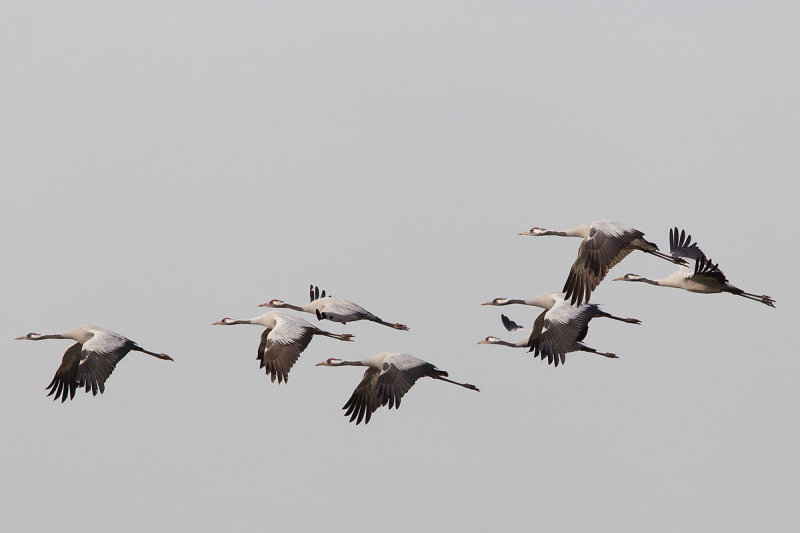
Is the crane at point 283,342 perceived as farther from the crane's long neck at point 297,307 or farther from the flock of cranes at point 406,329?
the crane's long neck at point 297,307

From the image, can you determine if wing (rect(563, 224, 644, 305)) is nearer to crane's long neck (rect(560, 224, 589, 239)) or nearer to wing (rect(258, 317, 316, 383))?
crane's long neck (rect(560, 224, 589, 239))

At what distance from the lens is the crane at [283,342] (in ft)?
83.5

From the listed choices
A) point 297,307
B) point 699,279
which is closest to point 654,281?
point 699,279

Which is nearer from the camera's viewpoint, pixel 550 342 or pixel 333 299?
pixel 550 342

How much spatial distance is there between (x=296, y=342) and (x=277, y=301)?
425 centimetres

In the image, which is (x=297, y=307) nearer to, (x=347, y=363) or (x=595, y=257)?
(x=347, y=363)

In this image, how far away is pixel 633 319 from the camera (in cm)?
2709

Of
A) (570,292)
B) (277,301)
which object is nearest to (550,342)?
(570,292)

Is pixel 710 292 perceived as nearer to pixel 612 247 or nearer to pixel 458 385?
pixel 612 247

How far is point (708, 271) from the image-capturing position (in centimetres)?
2369

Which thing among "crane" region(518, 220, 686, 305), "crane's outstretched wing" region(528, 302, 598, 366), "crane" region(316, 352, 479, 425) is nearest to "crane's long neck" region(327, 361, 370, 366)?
"crane" region(316, 352, 479, 425)

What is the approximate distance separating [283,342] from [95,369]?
3320 millimetres

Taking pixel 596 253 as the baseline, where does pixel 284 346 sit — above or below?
below

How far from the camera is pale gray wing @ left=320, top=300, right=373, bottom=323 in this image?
27375mm
